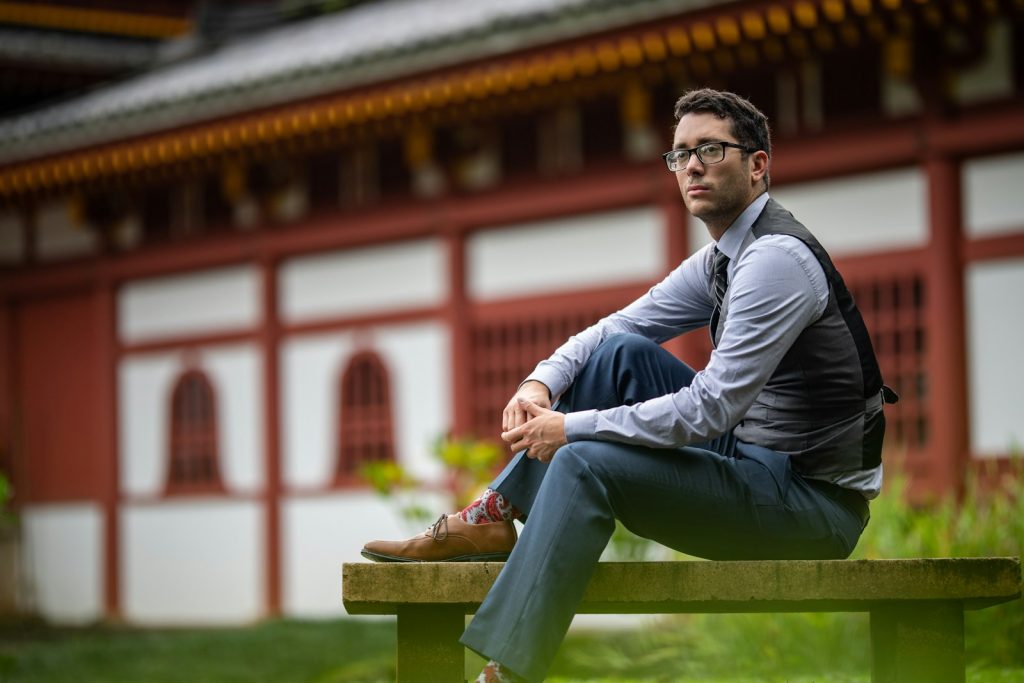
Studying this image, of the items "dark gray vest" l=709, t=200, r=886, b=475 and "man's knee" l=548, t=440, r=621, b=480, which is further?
"dark gray vest" l=709, t=200, r=886, b=475

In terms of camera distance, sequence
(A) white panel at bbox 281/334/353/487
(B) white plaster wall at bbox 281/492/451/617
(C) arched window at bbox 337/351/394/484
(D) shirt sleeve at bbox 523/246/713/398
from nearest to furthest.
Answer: (D) shirt sleeve at bbox 523/246/713/398 → (B) white plaster wall at bbox 281/492/451/617 → (C) arched window at bbox 337/351/394/484 → (A) white panel at bbox 281/334/353/487

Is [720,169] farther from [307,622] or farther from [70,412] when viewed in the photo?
[70,412]

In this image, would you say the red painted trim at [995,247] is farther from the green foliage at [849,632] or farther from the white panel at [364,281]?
the white panel at [364,281]

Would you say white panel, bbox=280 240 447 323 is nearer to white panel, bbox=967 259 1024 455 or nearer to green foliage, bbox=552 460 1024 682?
white panel, bbox=967 259 1024 455

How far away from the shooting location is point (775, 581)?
152 inches

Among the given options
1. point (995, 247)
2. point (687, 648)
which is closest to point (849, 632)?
point (687, 648)

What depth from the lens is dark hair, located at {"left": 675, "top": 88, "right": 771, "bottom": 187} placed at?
396cm

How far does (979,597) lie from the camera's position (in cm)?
388

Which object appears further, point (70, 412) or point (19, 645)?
point (70, 412)

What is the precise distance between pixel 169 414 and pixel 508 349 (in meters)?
3.47

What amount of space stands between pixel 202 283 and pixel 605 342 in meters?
8.63

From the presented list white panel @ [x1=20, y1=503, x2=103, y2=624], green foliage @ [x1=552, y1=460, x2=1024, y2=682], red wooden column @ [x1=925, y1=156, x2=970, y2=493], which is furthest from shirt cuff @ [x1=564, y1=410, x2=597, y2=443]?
white panel @ [x1=20, y1=503, x2=103, y2=624]

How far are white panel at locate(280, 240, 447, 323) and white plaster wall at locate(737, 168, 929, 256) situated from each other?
281 cm

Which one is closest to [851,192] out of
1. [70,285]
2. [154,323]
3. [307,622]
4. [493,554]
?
[307,622]
